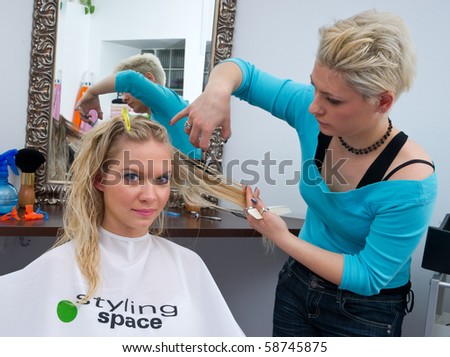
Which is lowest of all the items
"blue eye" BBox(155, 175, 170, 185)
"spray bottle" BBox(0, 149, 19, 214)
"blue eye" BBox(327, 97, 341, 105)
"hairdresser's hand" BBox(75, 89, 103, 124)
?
"spray bottle" BBox(0, 149, 19, 214)

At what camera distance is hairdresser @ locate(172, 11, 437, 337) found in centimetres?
114

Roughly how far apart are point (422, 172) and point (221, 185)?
0.66 metres

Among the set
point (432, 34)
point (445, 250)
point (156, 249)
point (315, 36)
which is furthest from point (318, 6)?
point (156, 249)

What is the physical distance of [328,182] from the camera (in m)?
1.39

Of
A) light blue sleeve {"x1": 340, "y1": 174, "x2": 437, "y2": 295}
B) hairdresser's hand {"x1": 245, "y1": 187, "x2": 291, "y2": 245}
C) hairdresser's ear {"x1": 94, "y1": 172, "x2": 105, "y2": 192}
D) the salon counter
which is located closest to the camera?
light blue sleeve {"x1": 340, "y1": 174, "x2": 437, "y2": 295}

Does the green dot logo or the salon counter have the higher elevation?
the green dot logo

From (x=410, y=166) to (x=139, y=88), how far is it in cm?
131

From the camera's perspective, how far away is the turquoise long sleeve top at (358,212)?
4.05 ft

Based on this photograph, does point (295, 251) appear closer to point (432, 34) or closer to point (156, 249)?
point (156, 249)

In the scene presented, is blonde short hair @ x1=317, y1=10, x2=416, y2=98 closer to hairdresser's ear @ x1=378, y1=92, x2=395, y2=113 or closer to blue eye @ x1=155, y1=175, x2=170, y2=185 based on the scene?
hairdresser's ear @ x1=378, y1=92, x2=395, y2=113

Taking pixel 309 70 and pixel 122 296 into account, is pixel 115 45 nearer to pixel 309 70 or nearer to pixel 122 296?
pixel 309 70

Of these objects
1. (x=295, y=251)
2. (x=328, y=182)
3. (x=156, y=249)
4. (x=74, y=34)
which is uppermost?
(x=74, y=34)

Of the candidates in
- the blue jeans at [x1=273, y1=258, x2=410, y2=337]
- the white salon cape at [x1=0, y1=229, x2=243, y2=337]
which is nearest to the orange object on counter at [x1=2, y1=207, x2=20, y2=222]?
the white salon cape at [x1=0, y1=229, x2=243, y2=337]

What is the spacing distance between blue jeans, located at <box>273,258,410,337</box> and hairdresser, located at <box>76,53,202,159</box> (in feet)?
2.67
